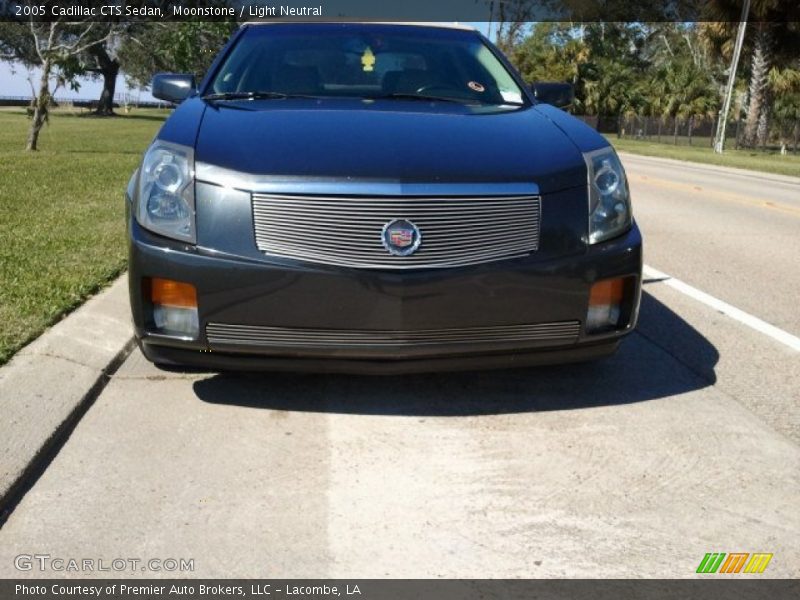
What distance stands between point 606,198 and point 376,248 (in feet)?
3.29

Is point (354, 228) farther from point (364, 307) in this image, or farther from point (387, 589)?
point (387, 589)

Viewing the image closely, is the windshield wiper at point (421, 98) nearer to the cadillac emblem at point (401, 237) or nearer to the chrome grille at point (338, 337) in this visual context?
the cadillac emblem at point (401, 237)

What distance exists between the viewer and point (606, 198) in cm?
386

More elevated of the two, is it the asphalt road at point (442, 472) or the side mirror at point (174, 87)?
the side mirror at point (174, 87)

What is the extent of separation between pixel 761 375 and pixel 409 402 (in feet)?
5.77

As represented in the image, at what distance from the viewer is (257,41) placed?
17.2 feet

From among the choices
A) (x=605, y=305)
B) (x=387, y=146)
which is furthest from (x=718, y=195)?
(x=387, y=146)

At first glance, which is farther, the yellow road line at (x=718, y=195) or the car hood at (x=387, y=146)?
the yellow road line at (x=718, y=195)

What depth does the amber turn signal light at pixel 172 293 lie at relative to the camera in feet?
11.7

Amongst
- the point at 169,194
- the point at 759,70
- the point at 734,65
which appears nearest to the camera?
the point at 169,194

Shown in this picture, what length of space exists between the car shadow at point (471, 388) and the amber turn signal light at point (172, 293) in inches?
23.6

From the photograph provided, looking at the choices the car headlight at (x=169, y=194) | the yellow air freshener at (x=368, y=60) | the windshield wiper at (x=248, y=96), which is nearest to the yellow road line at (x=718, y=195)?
the yellow air freshener at (x=368, y=60)

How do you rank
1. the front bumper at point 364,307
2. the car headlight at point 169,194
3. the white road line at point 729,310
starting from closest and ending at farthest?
the front bumper at point 364,307, the car headlight at point 169,194, the white road line at point 729,310

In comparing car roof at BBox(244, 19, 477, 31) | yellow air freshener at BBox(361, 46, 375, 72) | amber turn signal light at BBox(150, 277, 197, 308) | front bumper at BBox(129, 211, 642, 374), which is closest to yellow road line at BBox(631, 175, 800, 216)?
car roof at BBox(244, 19, 477, 31)
